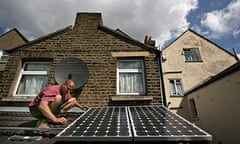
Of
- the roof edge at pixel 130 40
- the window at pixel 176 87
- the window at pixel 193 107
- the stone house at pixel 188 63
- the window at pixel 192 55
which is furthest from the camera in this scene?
the window at pixel 192 55

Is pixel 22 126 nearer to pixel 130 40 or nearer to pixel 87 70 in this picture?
pixel 87 70

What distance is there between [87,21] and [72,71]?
10.3 ft

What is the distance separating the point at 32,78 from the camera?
6.02 m

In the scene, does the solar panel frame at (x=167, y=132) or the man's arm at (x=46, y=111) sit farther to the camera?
the man's arm at (x=46, y=111)

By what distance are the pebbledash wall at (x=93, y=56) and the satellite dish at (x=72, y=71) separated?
258 millimetres

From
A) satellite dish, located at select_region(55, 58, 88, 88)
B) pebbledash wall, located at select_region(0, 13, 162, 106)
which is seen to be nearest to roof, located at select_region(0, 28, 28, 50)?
pebbledash wall, located at select_region(0, 13, 162, 106)

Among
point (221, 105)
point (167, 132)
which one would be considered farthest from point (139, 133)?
point (221, 105)

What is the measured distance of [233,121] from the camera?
751 cm

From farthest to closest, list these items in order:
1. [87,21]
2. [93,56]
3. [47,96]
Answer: [87,21], [93,56], [47,96]

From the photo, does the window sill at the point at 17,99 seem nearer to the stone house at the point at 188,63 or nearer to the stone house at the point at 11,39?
the stone house at the point at 188,63

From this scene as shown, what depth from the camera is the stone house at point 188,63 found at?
49.0 feet

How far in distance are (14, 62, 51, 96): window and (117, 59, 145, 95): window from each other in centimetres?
341

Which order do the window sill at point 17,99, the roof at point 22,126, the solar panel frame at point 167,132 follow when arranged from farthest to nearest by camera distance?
the window sill at point 17,99 → the roof at point 22,126 → the solar panel frame at point 167,132

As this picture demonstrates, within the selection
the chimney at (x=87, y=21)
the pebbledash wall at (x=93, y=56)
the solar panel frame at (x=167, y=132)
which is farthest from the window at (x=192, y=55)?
the solar panel frame at (x=167, y=132)
